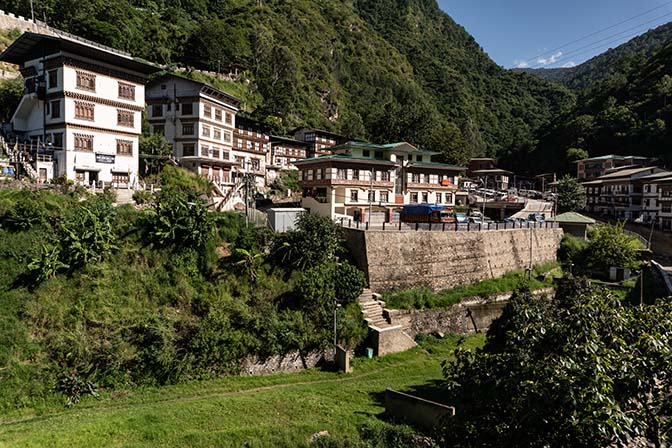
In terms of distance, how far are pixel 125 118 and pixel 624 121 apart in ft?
343

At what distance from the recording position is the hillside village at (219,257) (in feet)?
→ 57.6

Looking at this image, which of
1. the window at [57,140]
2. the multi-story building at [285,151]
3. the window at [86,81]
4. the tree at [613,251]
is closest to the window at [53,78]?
the window at [86,81]

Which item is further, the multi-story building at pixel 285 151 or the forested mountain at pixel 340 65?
the forested mountain at pixel 340 65

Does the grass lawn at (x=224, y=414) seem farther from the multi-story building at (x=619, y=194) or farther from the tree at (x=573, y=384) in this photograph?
the multi-story building at (x=619, y=194)

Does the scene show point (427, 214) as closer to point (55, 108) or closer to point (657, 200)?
point (55, 108)

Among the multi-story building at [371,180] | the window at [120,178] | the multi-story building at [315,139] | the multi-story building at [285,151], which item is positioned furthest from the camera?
the multi-story building at [315,139]

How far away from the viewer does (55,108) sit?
30375 mm

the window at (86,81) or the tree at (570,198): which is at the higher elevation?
the window at (86,81)

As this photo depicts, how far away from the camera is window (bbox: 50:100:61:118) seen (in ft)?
98.8

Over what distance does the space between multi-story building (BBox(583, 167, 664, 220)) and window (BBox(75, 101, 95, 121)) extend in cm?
7582

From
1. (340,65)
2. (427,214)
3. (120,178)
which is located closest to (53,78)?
(120,178)

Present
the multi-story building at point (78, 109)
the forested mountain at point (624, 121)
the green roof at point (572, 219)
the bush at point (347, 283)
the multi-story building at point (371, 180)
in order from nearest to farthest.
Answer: the bush at point (347, 283), the multi-story building at point (78, 109), the multi-story building at point (371, 180), the green roof at point (572, 219), the forested mountain at point (624, 121)

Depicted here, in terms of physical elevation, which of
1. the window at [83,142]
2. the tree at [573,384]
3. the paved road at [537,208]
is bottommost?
the tree at [573,384]

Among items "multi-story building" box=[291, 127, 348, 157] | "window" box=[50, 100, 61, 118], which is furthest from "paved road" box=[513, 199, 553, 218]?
"window" box=[50, 100, 61, 118]
